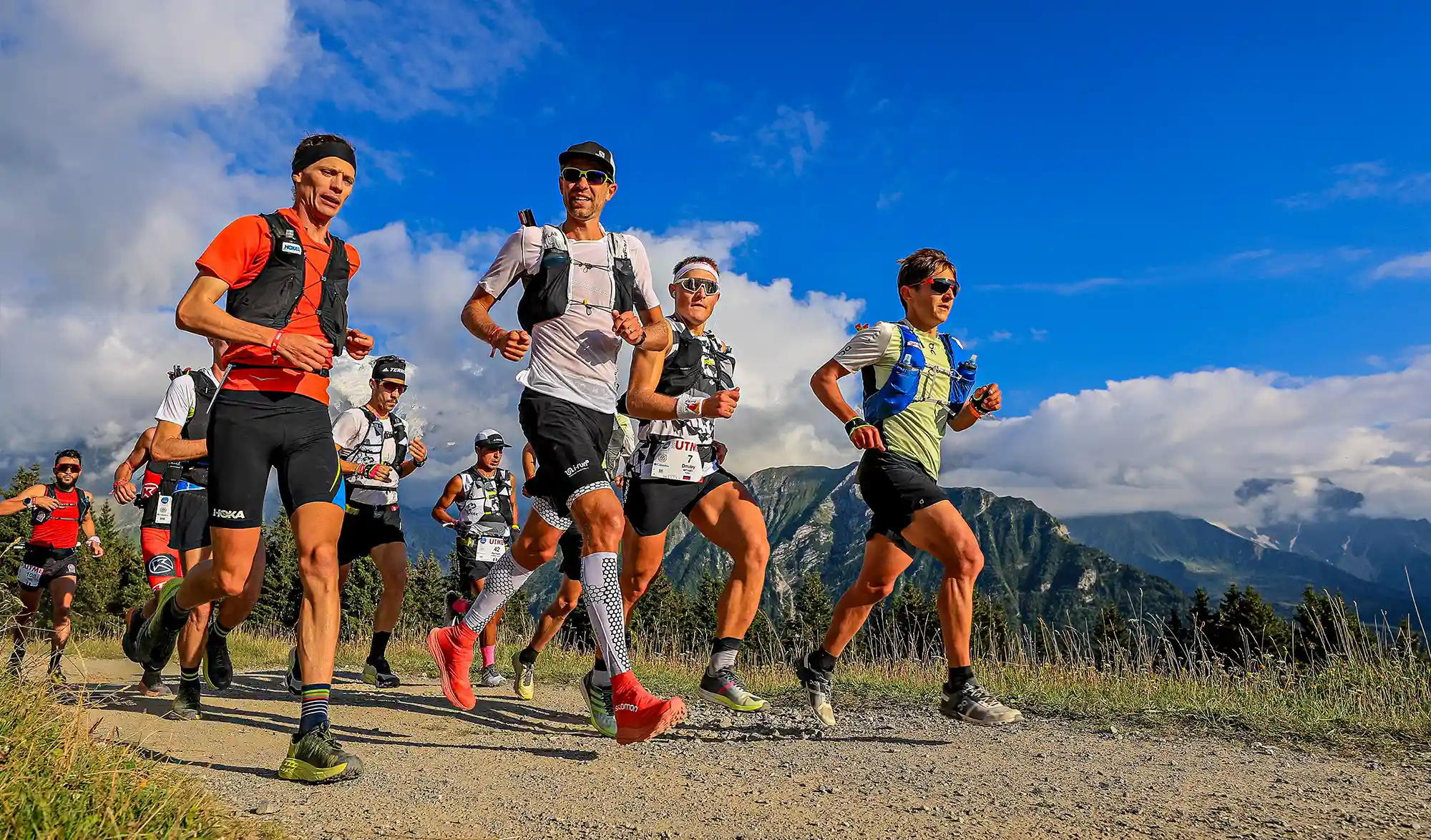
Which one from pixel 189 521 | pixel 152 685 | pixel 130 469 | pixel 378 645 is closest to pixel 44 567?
pixel 130 469

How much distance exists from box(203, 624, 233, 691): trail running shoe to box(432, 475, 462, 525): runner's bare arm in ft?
13.1

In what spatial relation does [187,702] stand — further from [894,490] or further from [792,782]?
[894,490]

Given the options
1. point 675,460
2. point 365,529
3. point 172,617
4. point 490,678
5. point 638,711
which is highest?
point 675,460

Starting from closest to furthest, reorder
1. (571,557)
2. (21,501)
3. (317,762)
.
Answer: (317,762) < (571,557) < (21,501)

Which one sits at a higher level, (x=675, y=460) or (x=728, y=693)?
(x=675, y=460)

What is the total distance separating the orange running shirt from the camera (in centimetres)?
410

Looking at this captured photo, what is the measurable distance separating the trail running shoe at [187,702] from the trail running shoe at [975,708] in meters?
4.68

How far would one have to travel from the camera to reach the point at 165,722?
525 centimetres

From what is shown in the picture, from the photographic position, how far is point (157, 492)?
26.5ft

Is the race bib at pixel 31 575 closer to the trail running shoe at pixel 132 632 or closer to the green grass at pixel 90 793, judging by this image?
the trail running shoe at pixel 132 632

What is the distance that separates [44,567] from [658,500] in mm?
7510

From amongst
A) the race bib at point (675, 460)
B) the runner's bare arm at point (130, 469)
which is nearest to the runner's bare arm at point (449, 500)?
the runner's bare arm at point (130, 469)

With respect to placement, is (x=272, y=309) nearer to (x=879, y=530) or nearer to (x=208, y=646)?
(x=208, y=646)

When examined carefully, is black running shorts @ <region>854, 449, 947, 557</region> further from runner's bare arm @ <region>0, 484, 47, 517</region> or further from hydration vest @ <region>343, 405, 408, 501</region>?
runner's bare arm @ <region>0, 484, 47, 517</region>
